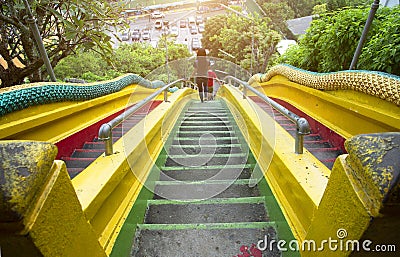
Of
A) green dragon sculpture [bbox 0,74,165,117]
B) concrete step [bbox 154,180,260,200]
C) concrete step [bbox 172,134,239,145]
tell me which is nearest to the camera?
green dragon sculpture [bbox 0,74,165,117]

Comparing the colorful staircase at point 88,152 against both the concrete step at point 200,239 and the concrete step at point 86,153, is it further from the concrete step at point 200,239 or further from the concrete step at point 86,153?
the concrete step at point 200,239

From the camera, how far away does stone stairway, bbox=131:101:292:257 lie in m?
1.61

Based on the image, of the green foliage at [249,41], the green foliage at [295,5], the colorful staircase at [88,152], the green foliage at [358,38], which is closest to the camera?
the colorful staircase at [88,152]

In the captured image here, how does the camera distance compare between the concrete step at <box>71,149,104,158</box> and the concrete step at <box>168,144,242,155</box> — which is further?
the concrete step at <box>168,144,242,155</box>

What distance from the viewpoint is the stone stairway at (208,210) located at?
1.61 m

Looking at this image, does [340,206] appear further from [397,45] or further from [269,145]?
[397,45]

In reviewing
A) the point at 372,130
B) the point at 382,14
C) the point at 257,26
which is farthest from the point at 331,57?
the point at 257,26

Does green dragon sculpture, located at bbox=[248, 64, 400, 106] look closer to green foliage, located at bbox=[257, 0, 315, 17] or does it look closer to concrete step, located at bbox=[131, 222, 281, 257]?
concrete step, located at bbox=[131, 222, 281, 257]

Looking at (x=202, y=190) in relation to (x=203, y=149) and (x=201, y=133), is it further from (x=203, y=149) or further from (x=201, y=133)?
(x=201, y=133)

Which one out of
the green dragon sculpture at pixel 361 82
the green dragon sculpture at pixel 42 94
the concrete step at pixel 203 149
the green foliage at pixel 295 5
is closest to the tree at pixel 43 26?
the green dragon sculpture at pixel 42 94

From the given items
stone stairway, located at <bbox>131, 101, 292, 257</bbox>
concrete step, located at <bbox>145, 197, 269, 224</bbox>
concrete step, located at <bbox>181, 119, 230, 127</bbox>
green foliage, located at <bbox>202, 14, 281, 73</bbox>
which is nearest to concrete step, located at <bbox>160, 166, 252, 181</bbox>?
stone stairway, located at <bbox>131, 101, 292, 257</bbox>

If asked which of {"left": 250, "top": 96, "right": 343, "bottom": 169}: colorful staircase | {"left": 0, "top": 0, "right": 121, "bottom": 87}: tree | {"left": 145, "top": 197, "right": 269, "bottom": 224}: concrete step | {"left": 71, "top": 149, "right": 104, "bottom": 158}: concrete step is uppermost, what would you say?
{"left": 0, "top": 0, "right": 121, "bottom": 87}: tree

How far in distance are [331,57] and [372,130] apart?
71.2 inches

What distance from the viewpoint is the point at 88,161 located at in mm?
2391
